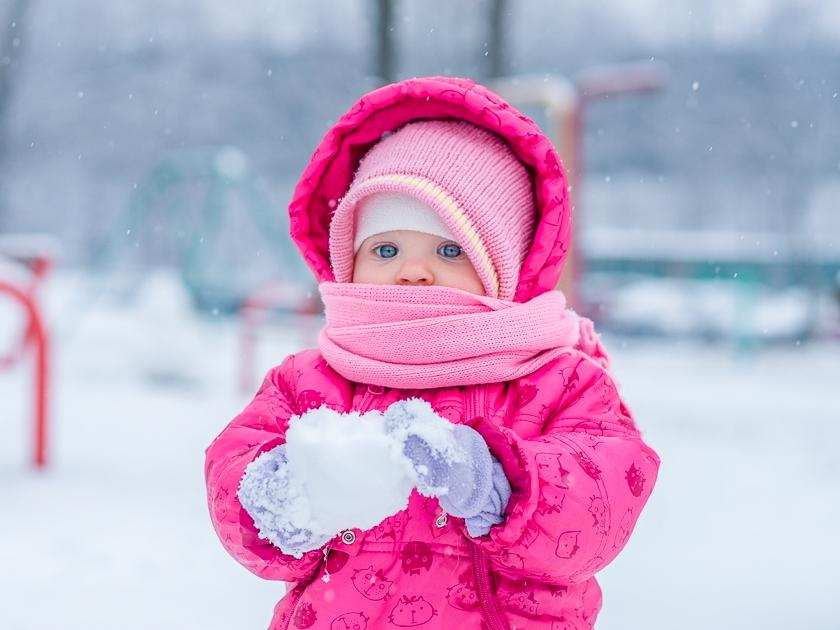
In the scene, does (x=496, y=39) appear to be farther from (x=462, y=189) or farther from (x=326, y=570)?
(x=326, y=570)

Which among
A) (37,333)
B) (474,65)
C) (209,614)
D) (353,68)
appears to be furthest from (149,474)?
(353,68)

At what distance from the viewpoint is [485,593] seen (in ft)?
3.83

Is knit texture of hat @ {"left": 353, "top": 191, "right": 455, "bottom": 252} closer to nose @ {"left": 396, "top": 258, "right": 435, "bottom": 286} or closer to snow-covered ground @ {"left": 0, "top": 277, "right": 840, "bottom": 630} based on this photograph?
nose @ {"left": 396, "top": 258, "right": 435, "bottom": 286}

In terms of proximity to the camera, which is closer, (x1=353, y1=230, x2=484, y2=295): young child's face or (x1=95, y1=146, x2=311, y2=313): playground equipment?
(x1=353, y1=230, x2=484, y2=295): young child's face

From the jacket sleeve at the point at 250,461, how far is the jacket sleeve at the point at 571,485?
0.27m

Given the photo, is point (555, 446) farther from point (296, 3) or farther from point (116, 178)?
point (116, 178)

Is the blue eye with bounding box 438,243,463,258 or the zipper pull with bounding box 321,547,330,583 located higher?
the blue eye with bounding box 438,243,463,258

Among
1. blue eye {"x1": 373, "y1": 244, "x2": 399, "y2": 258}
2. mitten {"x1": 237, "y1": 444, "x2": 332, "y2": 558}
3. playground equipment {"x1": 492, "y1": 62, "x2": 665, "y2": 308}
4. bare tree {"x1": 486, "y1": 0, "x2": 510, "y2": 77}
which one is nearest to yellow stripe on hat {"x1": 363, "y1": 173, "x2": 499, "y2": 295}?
blue eye {"x1": 373, "y1": 244, "x2": 399, "y2": 258}

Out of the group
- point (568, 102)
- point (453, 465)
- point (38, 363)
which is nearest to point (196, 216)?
point (568, 102)

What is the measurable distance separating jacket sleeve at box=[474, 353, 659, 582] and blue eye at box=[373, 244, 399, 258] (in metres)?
0.31

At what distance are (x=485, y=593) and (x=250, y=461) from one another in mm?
363

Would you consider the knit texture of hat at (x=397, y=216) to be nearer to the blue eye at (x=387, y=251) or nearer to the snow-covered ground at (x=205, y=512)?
the blue eye at (x=387, y=251)

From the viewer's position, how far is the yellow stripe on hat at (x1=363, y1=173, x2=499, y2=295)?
1.27 m

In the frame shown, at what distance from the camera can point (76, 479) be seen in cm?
351
